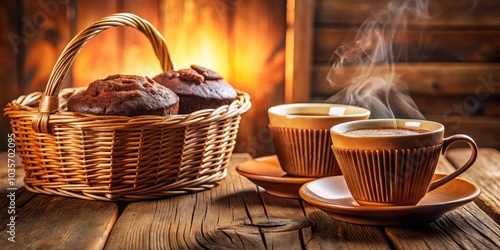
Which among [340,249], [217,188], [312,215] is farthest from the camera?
Answer: [217,188]

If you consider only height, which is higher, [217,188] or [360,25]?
[360,25]

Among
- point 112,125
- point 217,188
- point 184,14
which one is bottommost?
point 217,188

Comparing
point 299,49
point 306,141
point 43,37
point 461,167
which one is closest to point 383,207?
point 461,167

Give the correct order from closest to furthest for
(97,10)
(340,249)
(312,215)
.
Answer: (340,249) → (312,215) → (97,10)

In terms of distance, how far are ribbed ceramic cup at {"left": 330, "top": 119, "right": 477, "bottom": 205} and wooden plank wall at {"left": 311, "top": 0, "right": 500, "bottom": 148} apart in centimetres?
164

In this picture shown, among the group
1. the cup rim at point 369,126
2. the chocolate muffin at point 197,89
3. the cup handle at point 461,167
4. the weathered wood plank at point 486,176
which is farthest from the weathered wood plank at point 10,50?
the cup handle at point 461,167

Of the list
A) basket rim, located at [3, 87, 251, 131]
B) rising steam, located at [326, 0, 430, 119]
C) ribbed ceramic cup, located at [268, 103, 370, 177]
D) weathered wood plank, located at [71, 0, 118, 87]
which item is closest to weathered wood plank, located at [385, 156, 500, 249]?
ribbed ceramic cup, located at [268, 103, 370, 177]

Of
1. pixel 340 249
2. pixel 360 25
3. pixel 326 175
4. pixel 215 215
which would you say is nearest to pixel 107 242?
pixel 215 215

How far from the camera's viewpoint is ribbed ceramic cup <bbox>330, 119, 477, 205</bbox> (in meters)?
1.12

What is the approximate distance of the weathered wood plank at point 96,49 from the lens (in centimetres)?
269

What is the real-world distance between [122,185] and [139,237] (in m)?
0.29

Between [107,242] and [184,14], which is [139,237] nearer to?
[107,242]

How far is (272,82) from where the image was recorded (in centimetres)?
281

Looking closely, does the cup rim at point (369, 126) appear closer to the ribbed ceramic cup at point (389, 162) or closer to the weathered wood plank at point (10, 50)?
the ribbed ceramic cup at point (389, 162)
